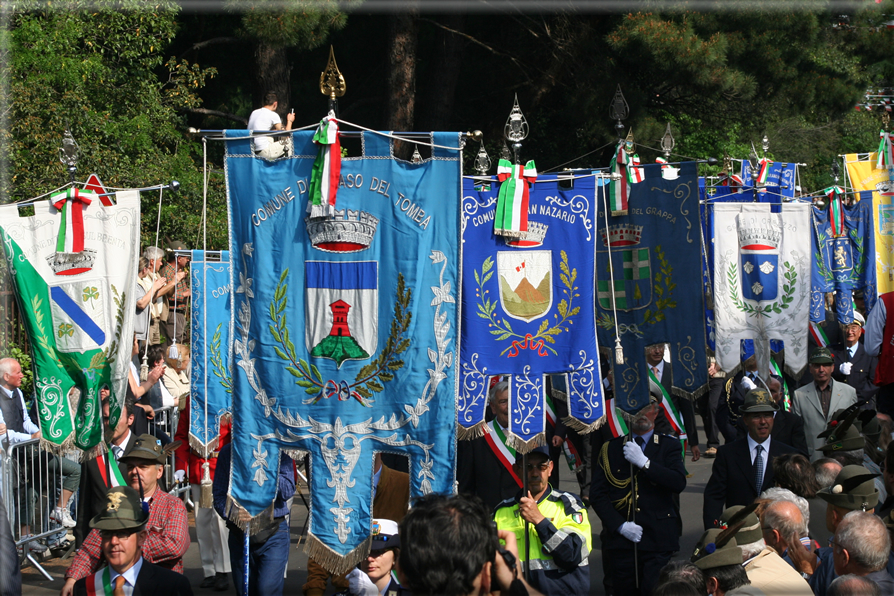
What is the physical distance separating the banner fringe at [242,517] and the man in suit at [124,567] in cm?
49

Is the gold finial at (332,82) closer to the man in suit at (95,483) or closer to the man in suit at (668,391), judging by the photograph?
the man in suit at (95,483)

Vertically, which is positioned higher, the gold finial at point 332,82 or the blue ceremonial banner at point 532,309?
the gold finial at point 332,82

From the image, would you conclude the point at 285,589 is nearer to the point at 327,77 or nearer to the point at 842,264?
the point at 327,77

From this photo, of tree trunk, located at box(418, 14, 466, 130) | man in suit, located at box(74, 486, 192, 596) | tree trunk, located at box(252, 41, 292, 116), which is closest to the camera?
man in suit, located at box(74, 486, 192, 596)

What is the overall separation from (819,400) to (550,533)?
4.05 m

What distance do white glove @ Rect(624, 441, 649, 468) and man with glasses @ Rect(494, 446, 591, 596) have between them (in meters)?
0.78

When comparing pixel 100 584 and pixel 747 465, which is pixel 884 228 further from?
pixel 100 584

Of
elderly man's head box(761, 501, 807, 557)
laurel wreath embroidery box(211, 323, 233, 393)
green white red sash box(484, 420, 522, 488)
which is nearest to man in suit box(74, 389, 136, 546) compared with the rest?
laurel wreath embroidery box(211, 323, 233, 393)

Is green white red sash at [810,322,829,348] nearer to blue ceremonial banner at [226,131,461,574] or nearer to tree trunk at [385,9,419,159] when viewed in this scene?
tree trunk at [385,9,419,159]

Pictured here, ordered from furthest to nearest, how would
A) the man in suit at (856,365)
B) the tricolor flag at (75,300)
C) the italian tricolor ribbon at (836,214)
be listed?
the italian tricolor ribbon at (836,214) < the man in suit at (856,365) < the tricolor flag at (75,300)

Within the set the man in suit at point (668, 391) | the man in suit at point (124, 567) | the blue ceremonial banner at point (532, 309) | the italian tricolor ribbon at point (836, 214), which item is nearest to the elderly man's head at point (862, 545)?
the blue ceremonial banner at point (532, 309)

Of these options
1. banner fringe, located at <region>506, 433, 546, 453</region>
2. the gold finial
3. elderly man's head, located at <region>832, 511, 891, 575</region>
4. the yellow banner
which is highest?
the gold finial

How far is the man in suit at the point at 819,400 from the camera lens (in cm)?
837

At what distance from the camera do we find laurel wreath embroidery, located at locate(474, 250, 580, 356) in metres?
6.36
